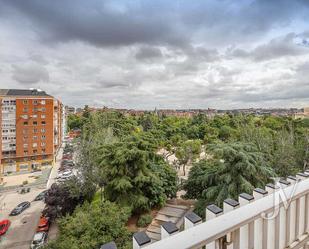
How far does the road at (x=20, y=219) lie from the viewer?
8.69 m

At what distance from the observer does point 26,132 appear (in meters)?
19.2

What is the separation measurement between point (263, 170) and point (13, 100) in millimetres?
20445

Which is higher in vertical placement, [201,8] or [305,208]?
[201,8]

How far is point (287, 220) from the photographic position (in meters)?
1.34

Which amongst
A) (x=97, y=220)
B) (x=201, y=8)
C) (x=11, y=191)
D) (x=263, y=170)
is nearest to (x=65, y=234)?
(x=97, y=220)

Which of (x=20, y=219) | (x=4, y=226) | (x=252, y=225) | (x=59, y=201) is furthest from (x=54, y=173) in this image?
(x=252, y=225)

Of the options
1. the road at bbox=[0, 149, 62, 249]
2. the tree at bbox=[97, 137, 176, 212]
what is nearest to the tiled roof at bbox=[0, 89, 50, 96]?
the road at bbox=[0, 149, 62, 249]

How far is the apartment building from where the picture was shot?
18.6 meters

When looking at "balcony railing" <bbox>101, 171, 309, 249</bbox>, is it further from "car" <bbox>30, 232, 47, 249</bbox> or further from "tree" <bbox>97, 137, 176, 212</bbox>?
"car" <bbox>30, 232, 47, 249</bbox>

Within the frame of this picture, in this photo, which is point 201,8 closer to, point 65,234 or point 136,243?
point 136,243

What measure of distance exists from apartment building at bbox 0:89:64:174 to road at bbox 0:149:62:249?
5.32 m

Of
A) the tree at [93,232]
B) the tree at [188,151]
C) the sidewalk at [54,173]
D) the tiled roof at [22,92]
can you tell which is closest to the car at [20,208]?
the sidewalk at [54,173]

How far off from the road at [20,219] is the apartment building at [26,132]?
5.32 m

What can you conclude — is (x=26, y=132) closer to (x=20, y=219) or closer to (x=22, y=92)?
(x=22, y=92)
